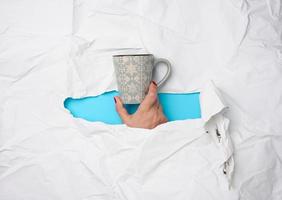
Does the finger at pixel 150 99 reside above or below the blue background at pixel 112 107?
above

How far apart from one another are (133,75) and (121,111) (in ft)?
0.29

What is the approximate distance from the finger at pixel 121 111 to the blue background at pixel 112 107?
3cm

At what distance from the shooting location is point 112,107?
0.67 m

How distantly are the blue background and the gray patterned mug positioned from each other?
58 mm

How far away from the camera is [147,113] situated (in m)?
0.62

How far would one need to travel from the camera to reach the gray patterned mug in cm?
59

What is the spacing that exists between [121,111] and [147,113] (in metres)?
0.06

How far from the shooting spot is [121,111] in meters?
0.63

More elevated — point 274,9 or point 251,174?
point 274,9

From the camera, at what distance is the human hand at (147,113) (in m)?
0.61

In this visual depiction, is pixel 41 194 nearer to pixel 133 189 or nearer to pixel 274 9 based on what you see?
pixel 133 189

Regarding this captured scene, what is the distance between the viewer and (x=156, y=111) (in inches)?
24.6

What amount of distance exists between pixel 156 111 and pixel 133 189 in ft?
0.55

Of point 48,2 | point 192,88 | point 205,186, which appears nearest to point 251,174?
point 205,186
